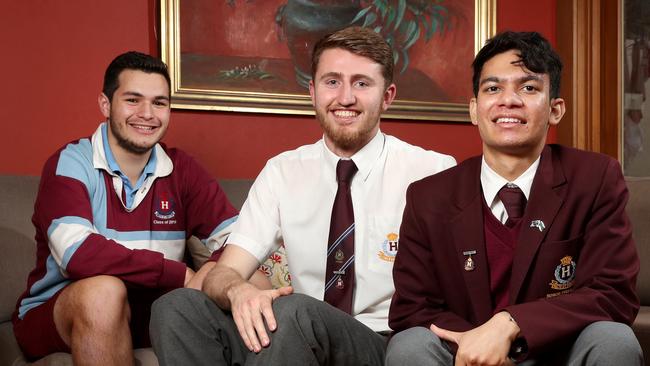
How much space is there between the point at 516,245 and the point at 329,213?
62cm

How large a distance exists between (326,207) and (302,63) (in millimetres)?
1371

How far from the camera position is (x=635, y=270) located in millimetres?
1704

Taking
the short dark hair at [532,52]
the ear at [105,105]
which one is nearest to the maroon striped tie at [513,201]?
the short dark hair at [532,52]

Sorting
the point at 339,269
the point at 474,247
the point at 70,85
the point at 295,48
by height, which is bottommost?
the point at 339,269

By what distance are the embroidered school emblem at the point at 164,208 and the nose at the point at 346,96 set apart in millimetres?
739

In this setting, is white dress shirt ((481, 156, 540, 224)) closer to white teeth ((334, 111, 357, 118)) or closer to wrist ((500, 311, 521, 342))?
wrist ((500, 311, 521, 342))

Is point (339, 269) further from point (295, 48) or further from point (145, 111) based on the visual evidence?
point (295, 48)

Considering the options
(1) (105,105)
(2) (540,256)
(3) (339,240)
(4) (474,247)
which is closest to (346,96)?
(3) (339,240)

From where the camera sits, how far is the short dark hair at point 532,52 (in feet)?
6.18

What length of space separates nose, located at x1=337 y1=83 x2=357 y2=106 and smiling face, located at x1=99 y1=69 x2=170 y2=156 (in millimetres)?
737

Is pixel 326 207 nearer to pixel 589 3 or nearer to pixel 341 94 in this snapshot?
pixel 341 94

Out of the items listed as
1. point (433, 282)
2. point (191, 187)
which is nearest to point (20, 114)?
point (191, 187)

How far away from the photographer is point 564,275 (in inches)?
68.2

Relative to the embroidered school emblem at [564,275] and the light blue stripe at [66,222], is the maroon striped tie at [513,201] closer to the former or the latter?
the embroidered school emblem at [564,275]
